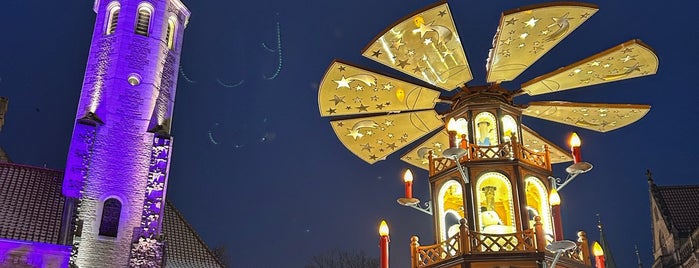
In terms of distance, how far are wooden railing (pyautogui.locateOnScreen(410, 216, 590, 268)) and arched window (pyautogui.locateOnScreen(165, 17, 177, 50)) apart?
2077cm

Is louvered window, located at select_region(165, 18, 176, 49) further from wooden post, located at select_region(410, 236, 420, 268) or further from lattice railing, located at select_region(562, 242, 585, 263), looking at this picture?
lattice railing, located at select_region(562, 242, 585, 263)

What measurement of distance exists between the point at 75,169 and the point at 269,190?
39.9 metres

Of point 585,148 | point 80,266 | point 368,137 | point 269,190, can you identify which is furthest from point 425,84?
point 269,190

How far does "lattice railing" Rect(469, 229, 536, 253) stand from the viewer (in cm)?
1274

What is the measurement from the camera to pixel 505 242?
13.1m

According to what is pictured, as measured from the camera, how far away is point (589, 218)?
202ft

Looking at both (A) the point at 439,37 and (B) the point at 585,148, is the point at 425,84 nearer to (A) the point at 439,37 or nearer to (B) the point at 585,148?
(A) the point at 439,37

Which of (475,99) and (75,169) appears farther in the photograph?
(75,169)

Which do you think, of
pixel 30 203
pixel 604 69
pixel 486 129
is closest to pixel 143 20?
pixel 30 203

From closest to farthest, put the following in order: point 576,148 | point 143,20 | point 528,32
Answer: point 576,148, point 528,32, point 143,20

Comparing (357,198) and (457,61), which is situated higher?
(357,198)

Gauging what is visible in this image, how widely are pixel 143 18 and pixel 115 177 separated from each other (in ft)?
26.5

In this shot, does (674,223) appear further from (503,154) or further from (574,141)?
(574,141)

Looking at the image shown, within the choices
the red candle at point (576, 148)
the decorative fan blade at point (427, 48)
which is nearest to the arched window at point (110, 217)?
the decorative fan blade at point (427, 48)
